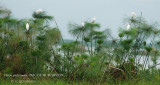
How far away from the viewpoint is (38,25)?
4.69m

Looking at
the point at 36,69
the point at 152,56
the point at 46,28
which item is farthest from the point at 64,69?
the point at 152,56

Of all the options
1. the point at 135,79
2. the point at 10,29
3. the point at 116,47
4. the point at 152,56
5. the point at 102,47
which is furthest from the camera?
the point at 152,56

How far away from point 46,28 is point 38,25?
139 millimetres

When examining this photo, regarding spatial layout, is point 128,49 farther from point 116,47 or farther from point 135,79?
point 135,79

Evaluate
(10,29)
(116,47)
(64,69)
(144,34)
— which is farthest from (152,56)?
(10,29)

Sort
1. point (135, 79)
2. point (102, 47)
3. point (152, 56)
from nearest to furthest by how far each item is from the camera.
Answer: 1. point (135, 79)
2. point (102, 47)
3. point (152, 56)

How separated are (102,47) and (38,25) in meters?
1.10

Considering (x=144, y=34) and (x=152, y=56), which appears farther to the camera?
(x=152, y=56)

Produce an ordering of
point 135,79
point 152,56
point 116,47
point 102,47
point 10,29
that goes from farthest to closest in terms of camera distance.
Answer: point 152,56, point 10,29, point 102,47, point 116,47, point 135,79

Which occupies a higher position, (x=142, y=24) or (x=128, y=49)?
(x=142, y=24)

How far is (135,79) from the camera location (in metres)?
4.20

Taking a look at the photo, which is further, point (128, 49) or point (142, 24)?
point (142, 24)

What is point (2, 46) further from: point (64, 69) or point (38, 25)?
point (64, 69)

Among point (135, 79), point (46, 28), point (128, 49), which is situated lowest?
point (135, 79)
